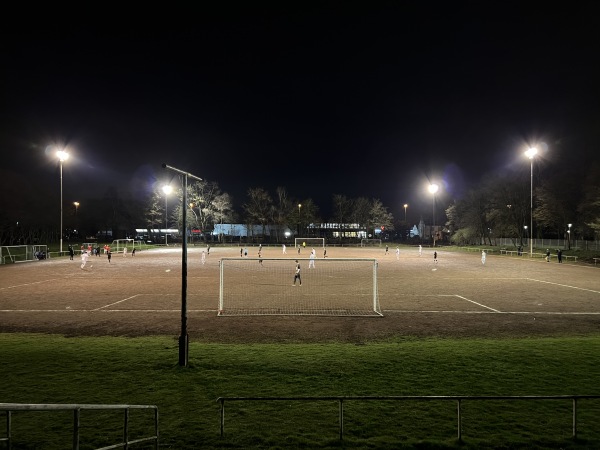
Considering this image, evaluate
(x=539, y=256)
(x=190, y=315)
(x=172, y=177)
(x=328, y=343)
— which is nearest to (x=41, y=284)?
(x=190, y=315)

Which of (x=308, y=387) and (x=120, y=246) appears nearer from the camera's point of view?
(x=308, y=387)

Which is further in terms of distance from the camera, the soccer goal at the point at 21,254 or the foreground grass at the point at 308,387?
the soccer goal at the point at 21,254

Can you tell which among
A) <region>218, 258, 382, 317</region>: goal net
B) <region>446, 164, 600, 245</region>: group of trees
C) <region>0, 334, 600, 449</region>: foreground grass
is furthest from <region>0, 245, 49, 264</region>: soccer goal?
<region>446, 164, 600, 245</region>: group of trees

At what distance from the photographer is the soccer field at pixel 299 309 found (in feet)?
47.6

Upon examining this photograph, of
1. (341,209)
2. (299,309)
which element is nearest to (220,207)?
(341,209)

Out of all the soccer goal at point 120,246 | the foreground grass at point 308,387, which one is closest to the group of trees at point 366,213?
the soccer goal at point 120,246

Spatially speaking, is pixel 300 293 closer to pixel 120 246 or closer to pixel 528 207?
pixel 120 246

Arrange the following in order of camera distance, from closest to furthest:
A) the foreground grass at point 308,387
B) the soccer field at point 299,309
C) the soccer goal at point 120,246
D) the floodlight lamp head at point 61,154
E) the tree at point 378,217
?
the foreground grass at point 308,387, the soccer field at point 299,309, the floodlight lamp head at point 61,154, the soccer goal at point 120,246, the tree at point 378,217

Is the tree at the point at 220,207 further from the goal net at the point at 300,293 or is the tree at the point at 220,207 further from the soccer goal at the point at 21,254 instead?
the goal net at the point at 300,293

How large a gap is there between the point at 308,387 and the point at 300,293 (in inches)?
558

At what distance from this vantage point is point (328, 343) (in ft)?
41.9

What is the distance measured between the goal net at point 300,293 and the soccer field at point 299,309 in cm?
12

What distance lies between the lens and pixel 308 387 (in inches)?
336

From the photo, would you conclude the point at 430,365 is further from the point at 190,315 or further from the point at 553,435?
the point at 190,315
